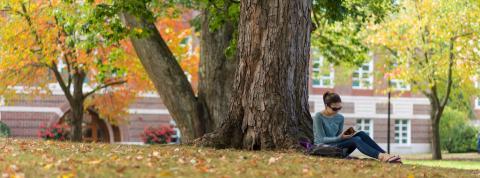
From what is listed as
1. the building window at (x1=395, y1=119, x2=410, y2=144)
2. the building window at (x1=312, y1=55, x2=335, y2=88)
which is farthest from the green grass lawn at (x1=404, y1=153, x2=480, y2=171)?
the building window at (x1=395, y1=119, x2=410, y2=144)

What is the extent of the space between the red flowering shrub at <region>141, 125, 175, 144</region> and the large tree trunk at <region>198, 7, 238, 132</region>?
72.7 ft

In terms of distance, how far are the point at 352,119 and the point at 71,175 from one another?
41451 millimetres

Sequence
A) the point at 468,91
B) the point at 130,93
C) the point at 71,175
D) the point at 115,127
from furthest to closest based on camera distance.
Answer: the point at 115,127
the point at 468,91
the point at 130,93
the point at 71,175

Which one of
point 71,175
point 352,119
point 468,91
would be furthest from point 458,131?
point 71,175

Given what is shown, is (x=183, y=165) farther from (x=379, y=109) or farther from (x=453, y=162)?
(x=379, y=109)

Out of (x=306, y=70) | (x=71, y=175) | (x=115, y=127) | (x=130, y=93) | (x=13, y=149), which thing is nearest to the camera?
(x=71, y=175)

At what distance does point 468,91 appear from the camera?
40500mm

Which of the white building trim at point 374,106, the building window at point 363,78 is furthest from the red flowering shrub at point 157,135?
the building window at point 363,78

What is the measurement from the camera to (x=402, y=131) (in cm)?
5119

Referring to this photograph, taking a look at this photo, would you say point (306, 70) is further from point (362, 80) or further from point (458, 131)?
point (458, 131)

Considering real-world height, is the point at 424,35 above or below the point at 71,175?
above

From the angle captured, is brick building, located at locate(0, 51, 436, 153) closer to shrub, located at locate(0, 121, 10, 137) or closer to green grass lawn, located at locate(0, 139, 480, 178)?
shrub, located at locate(0, 121, 10, 137)

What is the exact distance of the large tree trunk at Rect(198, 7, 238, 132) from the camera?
20672 mm

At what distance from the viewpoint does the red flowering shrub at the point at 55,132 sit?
4006 centimetres
